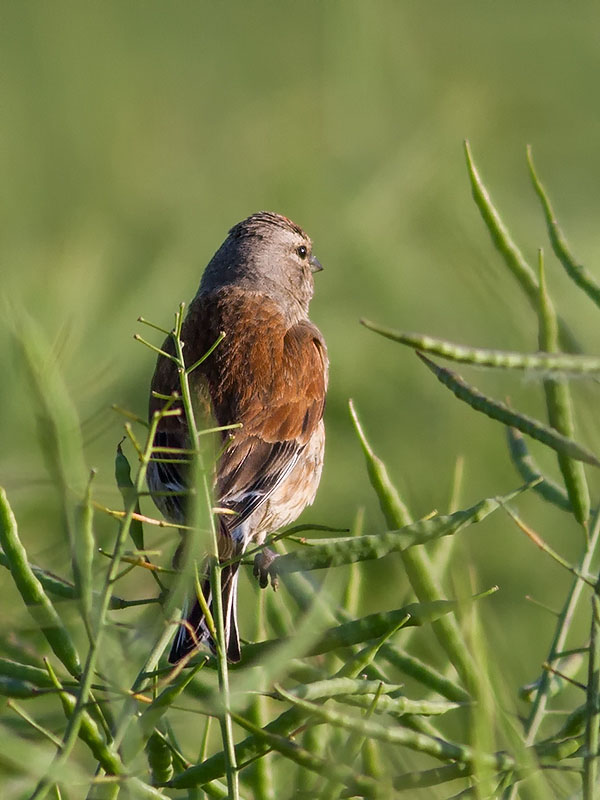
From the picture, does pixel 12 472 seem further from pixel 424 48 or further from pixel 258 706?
pixel 424 48

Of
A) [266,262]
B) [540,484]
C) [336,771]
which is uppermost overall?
[266,262]

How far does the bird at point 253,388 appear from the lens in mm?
3562

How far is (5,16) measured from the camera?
952 centimetres

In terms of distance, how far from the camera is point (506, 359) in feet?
5.05

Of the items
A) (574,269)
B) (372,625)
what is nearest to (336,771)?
(372,625)

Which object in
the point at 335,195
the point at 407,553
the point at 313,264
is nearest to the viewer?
the point at 407,553

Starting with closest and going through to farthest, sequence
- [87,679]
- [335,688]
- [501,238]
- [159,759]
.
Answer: [87,679]
[335,688]
[159,759]
[501,238]

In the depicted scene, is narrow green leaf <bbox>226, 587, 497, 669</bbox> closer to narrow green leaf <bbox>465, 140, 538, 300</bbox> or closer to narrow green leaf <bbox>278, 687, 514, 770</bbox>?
narrow green leaf <bbox>278, 687, 514, 770</bbox>

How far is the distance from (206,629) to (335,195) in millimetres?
4405

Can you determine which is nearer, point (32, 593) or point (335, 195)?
point (32, 593)

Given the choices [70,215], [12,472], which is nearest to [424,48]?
[70,215]

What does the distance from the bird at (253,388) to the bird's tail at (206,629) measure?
0.03ft

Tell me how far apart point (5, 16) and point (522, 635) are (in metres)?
6.64

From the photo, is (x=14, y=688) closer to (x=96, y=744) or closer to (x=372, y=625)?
(x=96, y=744)
